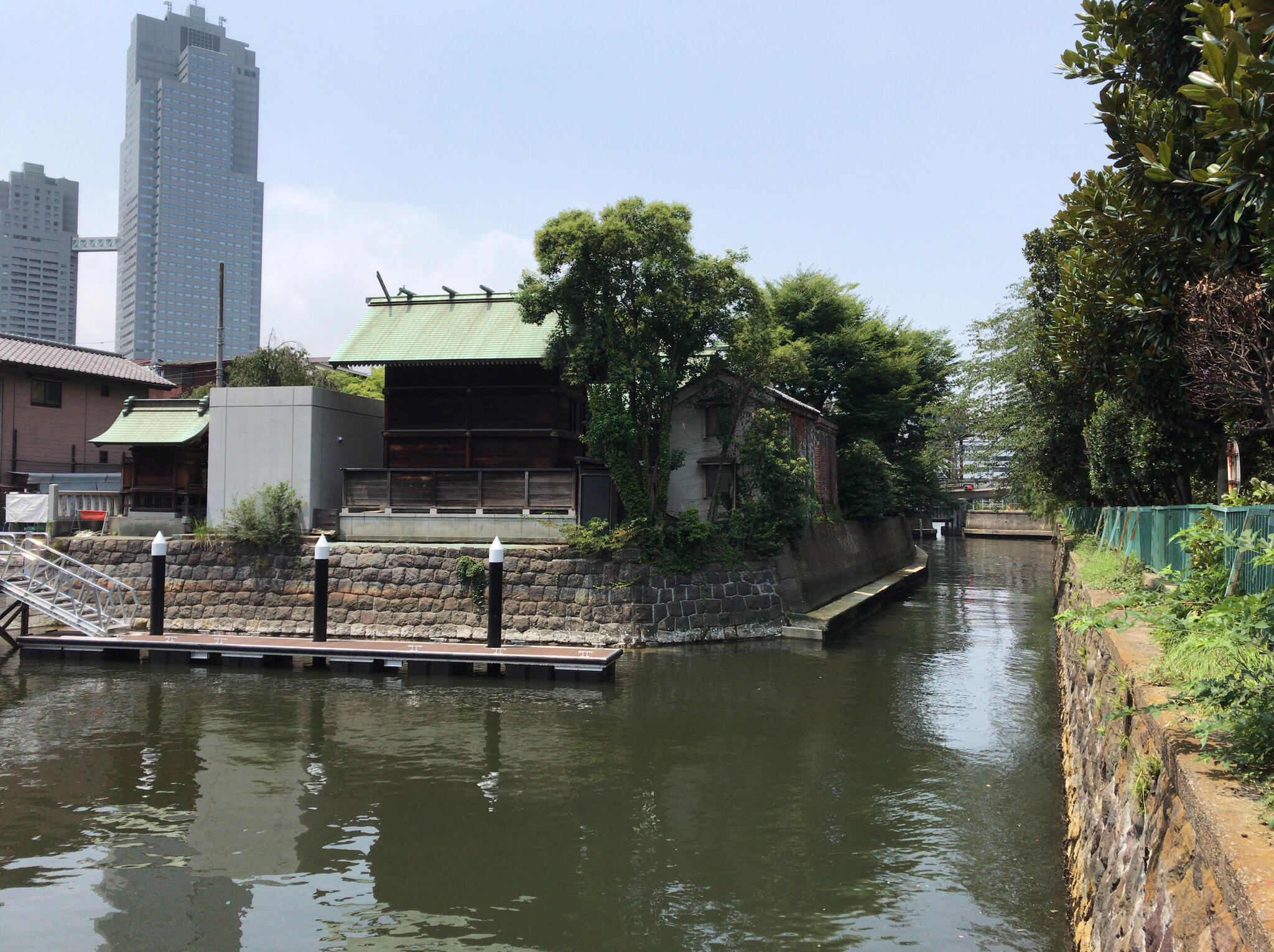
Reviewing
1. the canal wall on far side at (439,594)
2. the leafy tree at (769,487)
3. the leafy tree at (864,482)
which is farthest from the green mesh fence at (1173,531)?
the leafy tree at (864,482)

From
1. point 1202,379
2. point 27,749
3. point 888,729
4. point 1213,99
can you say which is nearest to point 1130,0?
point 1202,379

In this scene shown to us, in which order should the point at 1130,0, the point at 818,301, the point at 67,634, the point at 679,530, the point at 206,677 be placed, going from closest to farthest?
1. the point at 1130,0
2. the point at 206,677
3. the point at 67,634
4. the point at 679,530
5. the point at 818,301

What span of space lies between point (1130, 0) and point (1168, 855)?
26.6ft

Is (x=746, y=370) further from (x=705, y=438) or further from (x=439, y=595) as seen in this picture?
(x=439, y=595)

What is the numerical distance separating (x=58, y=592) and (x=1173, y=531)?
21.8 metres

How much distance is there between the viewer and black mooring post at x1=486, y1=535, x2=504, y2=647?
1873cm

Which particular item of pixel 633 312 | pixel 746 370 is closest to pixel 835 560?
pixel 746 370

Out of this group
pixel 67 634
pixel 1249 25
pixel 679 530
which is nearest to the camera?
pixel 1249 25

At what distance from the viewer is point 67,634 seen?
808 inches

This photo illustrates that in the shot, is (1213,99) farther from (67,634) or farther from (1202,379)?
(67,634)

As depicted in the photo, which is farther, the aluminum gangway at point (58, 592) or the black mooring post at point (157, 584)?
the black mooring post at point (157, 584)

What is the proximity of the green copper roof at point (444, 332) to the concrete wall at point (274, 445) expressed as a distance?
6.63 ft

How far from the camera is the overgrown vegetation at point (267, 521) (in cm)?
2250

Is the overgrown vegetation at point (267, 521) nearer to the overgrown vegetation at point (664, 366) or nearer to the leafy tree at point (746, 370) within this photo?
the overgrown vegetation at point (664, 366)
